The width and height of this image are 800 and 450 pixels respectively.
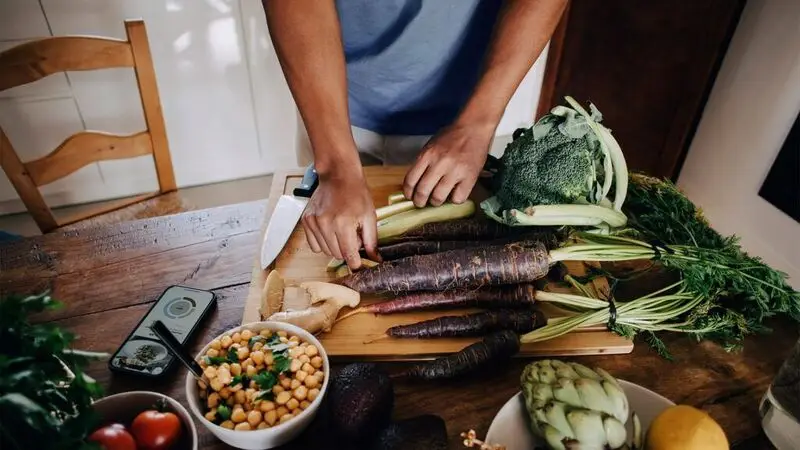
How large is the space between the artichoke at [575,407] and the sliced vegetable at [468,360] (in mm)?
114

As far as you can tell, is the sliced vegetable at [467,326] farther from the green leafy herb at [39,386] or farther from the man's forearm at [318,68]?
the green leafy herb at [39,386]

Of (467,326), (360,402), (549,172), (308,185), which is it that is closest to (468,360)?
(467,326)

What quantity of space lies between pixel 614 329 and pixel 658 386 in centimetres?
11

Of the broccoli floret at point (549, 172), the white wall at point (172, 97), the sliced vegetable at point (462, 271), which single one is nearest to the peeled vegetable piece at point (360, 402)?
the sliced vegetable at point (462, 271)

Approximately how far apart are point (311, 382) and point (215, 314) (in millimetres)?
290

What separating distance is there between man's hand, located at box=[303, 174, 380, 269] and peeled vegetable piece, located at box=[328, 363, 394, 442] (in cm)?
26

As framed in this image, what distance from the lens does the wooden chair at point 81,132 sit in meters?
1.27

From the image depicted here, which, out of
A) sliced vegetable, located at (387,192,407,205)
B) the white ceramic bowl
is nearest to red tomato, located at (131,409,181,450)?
the white ceramic bowl

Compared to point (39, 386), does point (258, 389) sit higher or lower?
lower

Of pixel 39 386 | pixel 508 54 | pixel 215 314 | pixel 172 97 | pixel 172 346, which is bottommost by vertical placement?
pixel 172 97

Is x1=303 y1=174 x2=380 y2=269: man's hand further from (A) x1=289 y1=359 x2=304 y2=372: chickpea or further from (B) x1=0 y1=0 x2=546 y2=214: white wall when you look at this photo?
(B) x1=0 y1=0 x2=546 y2=214: white wall

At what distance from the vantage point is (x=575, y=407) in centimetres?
64

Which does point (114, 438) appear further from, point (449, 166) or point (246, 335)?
point (449, 166)

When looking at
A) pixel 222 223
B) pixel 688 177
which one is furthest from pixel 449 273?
pixel 688 177
